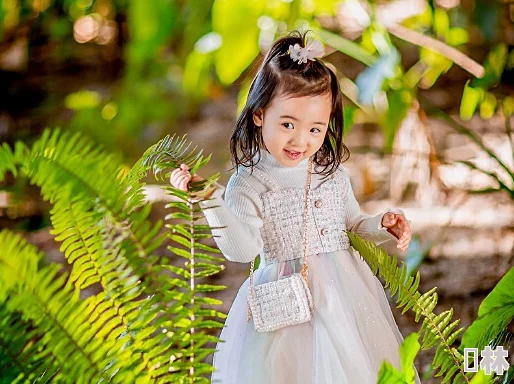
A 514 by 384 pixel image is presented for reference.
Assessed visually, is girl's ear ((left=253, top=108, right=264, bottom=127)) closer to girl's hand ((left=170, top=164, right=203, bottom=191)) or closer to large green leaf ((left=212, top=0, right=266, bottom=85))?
girl's hand ((left=170, top=164, right=203, bottom=191))

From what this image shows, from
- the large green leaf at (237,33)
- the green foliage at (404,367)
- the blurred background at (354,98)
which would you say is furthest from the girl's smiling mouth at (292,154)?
the blurred background at (354,98)

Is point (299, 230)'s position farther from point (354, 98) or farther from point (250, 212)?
point (354, 98)

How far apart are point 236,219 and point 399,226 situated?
149 millimetres

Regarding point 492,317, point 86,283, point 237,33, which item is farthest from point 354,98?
point 86,283

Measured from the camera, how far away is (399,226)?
2.26 feet

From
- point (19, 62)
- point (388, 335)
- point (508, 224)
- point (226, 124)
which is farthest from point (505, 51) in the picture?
point (19, 62)

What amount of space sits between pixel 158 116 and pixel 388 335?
4.13 feet

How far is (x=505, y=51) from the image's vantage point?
55.9 inches

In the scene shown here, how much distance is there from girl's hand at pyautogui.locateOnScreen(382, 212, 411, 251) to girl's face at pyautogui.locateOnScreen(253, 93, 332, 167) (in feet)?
0.30

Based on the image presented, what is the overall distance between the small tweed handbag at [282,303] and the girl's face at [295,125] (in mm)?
99

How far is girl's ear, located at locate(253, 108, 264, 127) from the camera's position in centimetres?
67

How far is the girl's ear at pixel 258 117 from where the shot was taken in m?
0.67

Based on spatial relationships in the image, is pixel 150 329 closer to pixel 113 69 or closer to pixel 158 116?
pixel 158 116

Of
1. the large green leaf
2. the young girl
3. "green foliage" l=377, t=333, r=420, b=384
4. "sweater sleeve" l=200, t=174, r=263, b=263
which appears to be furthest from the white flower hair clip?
the large green leaf
